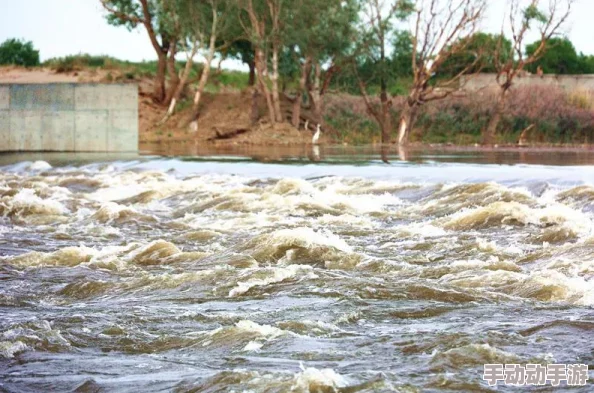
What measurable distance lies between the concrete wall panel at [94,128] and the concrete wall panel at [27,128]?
1368mm

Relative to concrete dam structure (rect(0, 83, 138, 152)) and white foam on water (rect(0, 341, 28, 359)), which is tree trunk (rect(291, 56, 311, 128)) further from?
white foam on water (rect(0, 341, 28, 359))

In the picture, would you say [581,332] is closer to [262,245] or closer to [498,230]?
[262,245]

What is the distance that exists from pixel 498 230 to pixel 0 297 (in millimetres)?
6269

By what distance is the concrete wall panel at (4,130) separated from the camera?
112 feet

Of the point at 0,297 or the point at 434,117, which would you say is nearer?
the point at 0,297

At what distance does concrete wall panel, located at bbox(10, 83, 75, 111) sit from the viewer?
33938 mm

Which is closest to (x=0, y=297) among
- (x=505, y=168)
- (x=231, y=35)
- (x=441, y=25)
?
(x=505, y=168)

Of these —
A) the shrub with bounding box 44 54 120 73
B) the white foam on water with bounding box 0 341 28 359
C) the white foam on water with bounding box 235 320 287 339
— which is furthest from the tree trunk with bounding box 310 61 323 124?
the white foam on water with bounding box 0 341 28 359

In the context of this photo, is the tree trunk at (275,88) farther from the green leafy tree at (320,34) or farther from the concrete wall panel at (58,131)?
the concrete wall panel at (58,131)

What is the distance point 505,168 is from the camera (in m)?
21.0

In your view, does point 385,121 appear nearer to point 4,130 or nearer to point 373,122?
point 373,122

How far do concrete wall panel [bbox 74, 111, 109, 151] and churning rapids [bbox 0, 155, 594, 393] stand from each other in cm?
1675

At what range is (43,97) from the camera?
34062 mm

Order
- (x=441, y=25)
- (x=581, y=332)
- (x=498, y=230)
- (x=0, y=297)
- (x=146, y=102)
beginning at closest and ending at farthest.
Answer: (x=581, y=332) < (x=0, y=297) < (x=498, y=230) < (x=441, y=25) < (x=146, y=102)
